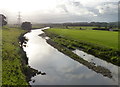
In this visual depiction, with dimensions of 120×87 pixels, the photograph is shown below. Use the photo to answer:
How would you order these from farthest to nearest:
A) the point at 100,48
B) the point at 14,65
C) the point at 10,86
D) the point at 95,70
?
the point at 100,48, the point at 95,70, the point at 14,65, the point at 10,86

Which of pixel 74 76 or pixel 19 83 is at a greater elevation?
pixel 19 83

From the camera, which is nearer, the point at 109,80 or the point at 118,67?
the point at 109,80

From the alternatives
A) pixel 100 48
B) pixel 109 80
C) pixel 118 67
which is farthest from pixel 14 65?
pixel 100 48

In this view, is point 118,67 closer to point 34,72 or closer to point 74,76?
point 74,76

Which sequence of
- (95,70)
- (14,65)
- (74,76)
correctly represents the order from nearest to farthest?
(14,65), (74,76), (95,70)

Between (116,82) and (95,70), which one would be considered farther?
(95,70)

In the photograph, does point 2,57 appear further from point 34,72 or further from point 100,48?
point 100,48

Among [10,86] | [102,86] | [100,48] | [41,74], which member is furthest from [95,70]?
[10,86]

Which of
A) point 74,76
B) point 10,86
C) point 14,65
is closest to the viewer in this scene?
point 10,86

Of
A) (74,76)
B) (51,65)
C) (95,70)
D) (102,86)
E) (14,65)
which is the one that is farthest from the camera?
(51,65)
